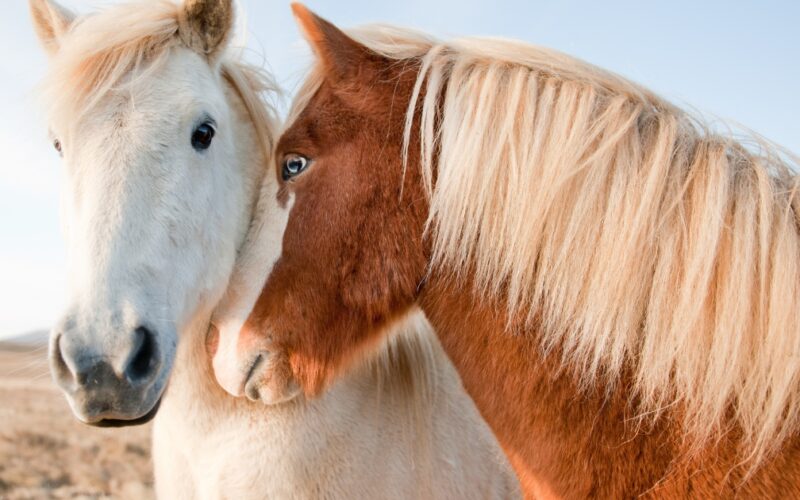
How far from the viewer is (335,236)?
2.07m

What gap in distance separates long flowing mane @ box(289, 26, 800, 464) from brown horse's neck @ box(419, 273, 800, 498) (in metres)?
0.06

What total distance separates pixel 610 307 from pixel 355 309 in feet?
2.91

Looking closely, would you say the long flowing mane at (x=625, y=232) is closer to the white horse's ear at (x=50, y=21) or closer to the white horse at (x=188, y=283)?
the white horse at (x=188, y=283)

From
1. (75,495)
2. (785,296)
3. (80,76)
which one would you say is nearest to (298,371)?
(80,76)

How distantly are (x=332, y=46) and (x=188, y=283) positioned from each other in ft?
3.45

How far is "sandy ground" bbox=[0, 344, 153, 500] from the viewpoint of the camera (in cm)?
795

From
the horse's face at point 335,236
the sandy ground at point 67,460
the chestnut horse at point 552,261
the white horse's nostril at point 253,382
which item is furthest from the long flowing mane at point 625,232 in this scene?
the sandy ground at point 67,460

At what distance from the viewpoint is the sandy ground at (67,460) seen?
313 inches

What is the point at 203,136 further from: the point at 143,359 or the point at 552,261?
the point at 552,261

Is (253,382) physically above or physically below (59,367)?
below

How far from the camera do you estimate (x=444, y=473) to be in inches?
115

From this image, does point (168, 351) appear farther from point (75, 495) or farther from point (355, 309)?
point (75, 495)

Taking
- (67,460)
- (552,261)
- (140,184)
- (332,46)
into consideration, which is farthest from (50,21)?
(67,460)

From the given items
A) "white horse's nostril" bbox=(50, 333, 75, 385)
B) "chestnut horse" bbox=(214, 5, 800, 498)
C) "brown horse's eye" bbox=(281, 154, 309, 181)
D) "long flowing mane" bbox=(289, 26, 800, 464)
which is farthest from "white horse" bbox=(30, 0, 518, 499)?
"long flowing mane" bbox=(289, 26, 800, 464)
